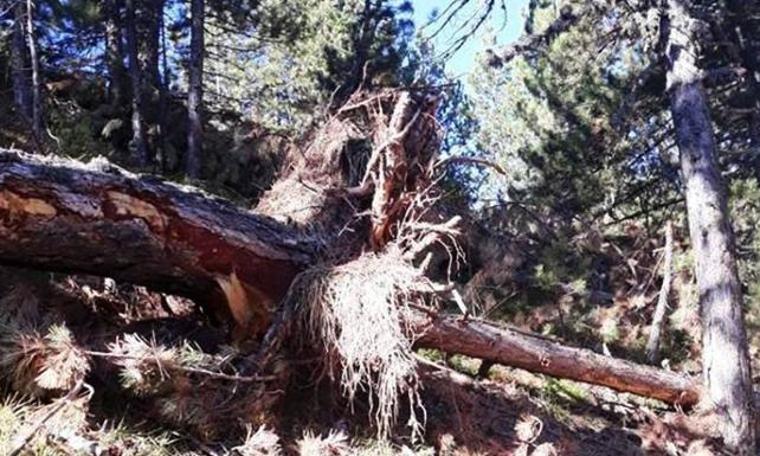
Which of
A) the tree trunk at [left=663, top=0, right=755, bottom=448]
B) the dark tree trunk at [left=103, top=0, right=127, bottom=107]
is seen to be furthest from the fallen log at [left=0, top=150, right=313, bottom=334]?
the dark tree trunk at [left=103, top=0, right=127, bottom=107]

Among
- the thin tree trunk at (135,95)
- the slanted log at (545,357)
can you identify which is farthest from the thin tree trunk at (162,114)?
the slanted log at (545,357)

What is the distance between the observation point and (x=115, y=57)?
1018 cm

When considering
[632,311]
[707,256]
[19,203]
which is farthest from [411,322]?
[632,311]

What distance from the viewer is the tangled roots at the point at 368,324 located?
3.82 metres

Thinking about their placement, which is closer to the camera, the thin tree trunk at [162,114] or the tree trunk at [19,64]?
the tree trunk at [19,64]

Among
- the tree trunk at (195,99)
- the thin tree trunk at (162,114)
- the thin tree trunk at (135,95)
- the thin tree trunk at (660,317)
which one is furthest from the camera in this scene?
the thin tree trunk at (162,114)

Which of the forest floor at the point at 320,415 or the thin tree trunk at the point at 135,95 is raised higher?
the thin tree trunk at the point at 135,95

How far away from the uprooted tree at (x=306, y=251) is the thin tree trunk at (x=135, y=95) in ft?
15.3

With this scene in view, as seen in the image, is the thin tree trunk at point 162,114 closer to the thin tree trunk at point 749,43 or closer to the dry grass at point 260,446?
the dry grass at point 260,446

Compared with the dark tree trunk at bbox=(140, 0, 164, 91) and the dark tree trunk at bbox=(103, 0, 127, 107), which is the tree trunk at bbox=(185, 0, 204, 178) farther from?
the dark tree trunk at bbox=(103, 0, 127, 107)

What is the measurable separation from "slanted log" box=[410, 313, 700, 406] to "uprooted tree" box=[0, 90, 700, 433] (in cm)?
1

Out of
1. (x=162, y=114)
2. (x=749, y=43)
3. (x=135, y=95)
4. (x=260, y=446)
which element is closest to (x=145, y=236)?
(x=260, y=446)

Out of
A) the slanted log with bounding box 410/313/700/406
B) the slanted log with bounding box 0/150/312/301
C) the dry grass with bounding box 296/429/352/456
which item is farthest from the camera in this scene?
the slanted log with bounding box 410/313/700/406

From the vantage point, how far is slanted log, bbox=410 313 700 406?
4.66 metres
